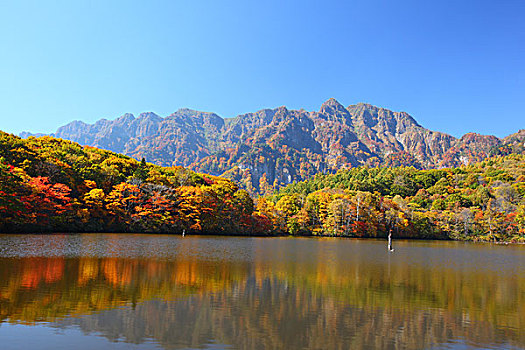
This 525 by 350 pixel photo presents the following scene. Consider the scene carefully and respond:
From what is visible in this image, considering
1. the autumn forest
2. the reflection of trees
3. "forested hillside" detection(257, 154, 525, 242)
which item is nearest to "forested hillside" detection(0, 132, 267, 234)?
the autumn forest

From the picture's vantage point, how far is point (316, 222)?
10569 cm

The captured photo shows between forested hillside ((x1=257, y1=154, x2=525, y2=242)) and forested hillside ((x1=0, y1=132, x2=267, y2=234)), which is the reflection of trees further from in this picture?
forested hillside ((x1=257, y1=154, x2=525, y2=242))

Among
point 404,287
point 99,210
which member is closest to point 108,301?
point 404,287

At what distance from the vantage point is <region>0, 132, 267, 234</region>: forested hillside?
54000 mm

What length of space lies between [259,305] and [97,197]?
61.5 m

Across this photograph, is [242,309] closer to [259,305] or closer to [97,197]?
[259,305]

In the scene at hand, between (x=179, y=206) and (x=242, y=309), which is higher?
(x=179, y=206)

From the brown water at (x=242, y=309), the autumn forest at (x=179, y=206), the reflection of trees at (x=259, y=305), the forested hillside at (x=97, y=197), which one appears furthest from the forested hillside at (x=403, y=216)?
the brown water at (x=242, y=309)

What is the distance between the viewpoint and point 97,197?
219 ft

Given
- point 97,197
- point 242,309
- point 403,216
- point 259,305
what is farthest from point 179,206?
point 403,216

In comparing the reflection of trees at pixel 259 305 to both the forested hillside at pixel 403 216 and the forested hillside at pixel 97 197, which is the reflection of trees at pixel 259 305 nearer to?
the forested hillside at pixel 97 197

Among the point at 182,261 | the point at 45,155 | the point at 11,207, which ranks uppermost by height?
the point at 45,155

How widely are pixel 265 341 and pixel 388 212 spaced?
101 metres

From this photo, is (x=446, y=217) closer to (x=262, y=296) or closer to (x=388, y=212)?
(x=388, y=212)
